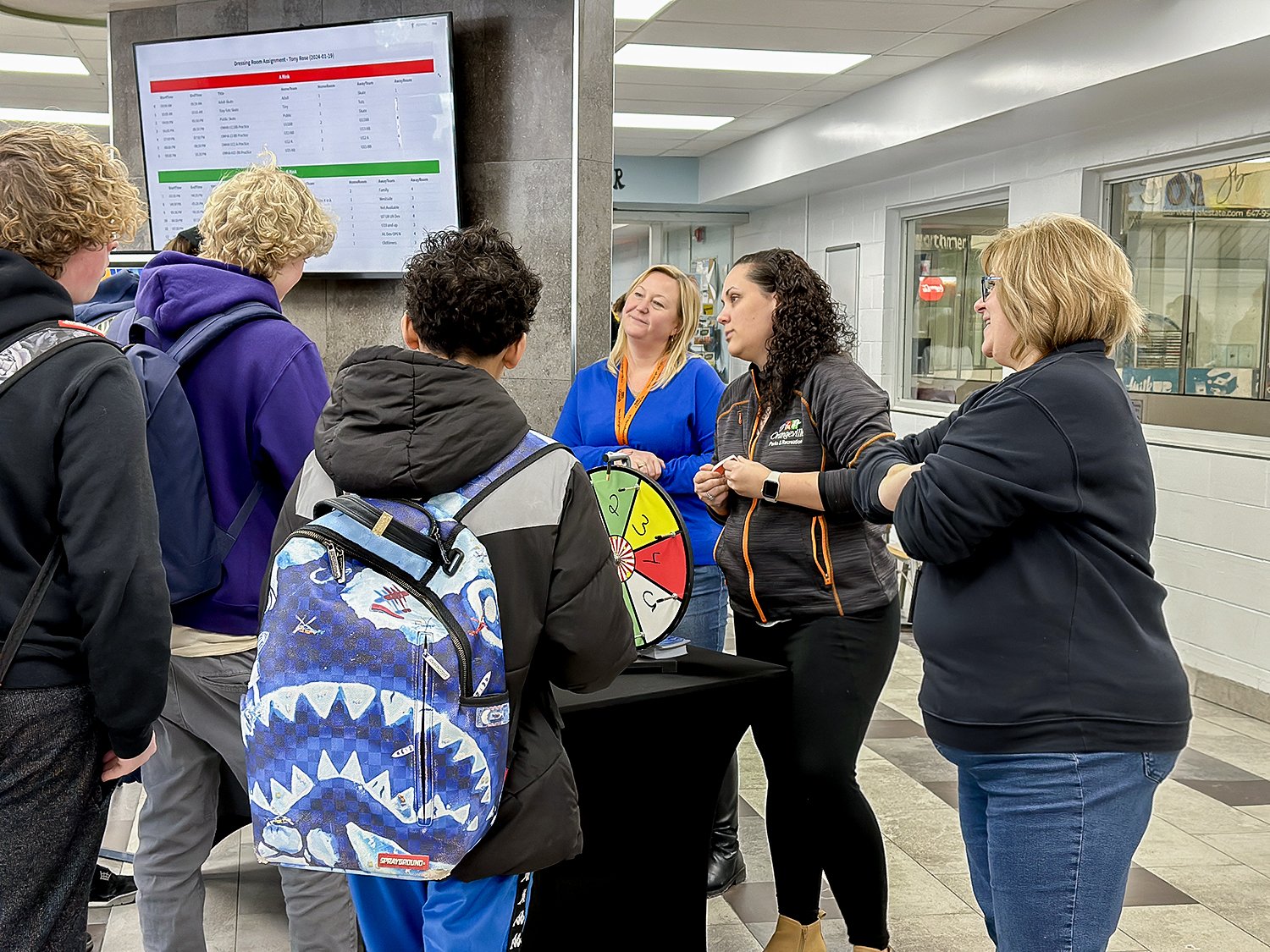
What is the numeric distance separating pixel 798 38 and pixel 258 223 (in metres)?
4.31

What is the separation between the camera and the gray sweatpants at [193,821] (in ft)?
6.46

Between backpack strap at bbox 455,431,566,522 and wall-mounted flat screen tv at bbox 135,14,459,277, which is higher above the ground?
wall-mounted flat screen tv at bbox 135,14,459,277

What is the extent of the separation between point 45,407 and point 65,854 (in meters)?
0.58

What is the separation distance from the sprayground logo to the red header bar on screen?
2.71 metres

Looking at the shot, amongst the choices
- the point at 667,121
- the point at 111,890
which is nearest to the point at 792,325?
the point at 111,890

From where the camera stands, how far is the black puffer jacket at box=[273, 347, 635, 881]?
1400 millimetres

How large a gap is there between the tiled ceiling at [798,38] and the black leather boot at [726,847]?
11.7ft

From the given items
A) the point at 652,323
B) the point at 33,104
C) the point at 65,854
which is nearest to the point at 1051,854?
the point at 65,854

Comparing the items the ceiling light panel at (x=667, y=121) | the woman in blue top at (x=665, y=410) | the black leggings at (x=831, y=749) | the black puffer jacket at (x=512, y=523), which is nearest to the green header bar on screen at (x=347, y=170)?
the woman in blue top at (x=665, y=410)

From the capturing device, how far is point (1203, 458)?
4.78 metres

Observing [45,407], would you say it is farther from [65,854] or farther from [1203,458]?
[1203,458]

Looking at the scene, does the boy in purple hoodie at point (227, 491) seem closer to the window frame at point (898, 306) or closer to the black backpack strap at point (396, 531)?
the black backpack strap at point (396, 531)

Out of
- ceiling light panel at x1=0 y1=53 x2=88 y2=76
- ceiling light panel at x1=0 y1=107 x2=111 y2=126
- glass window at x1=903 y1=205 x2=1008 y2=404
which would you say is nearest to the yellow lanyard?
glass window at x1=903 y1=205 x2=1008 y2=404

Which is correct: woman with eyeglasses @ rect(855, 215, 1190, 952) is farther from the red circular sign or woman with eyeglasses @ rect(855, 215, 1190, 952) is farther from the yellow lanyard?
the red circular sign
